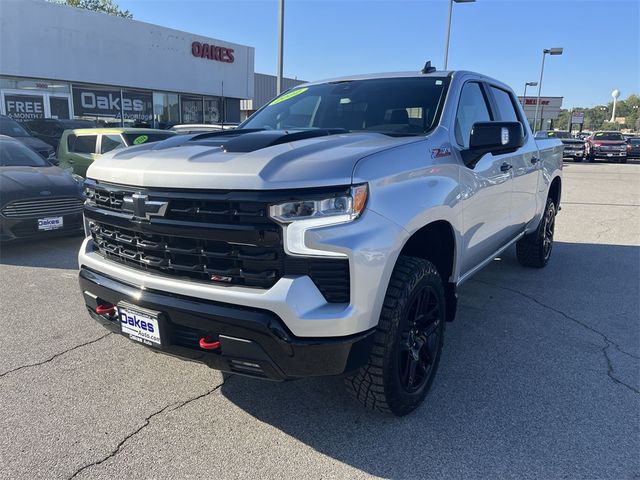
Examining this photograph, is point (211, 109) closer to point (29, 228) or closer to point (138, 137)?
point (138, 137)

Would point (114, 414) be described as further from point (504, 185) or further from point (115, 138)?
point (115, 138)

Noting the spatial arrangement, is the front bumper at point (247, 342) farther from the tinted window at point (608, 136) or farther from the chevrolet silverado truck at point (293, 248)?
the tinted window at point (608, 136)

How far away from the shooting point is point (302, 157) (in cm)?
237

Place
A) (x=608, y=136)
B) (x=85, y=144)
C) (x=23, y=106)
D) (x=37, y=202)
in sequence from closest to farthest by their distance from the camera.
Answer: (x=37, y=202)
(x=85, y=144)
(x=23, y=106)
(x=608, y=136)

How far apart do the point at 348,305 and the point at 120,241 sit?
1323mm

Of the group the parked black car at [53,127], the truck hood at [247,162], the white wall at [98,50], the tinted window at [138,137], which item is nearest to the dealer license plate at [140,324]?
the truck hood at [247,162]

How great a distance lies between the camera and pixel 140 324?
2543 mm

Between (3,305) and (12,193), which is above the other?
(12,193)

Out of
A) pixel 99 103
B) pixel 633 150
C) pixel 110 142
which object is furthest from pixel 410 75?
pixel 633 150

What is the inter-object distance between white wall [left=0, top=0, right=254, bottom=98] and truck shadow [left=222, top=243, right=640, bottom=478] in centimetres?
1905

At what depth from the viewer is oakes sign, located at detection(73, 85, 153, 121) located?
20.2 m

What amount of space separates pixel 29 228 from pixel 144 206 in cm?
478

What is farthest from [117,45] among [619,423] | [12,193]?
[619,423]

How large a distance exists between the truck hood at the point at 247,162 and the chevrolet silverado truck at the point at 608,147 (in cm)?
2885
